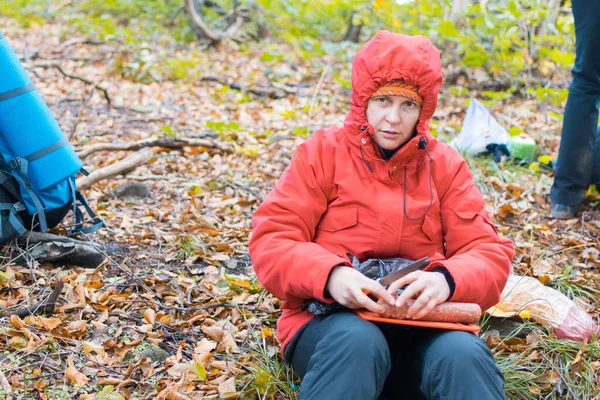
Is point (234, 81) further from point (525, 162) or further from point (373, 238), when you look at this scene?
point (373, 238)

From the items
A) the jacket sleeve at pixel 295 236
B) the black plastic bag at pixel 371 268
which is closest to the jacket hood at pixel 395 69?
the jacket sleeve at pixel 295 236

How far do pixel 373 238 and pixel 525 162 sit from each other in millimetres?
3132

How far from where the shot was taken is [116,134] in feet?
18.1

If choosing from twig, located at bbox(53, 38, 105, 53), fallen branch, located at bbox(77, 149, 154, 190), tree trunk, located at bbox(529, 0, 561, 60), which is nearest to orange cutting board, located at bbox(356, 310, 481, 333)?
fallen branch, located at bbox(77, 149, 154, 190)

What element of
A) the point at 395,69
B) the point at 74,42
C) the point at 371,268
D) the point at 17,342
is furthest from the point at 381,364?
the point at 74,42

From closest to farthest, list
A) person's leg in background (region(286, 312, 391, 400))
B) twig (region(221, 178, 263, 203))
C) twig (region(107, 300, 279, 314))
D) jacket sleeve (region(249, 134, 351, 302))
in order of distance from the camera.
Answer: person's leg in background (region(286, 312, 391, 400))
jacket sleeve (region(249, 134, 351, 302))
twig (region(107, 300, 279, 314))
twig (region(221, 178, 263, 203))

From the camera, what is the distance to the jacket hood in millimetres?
2053

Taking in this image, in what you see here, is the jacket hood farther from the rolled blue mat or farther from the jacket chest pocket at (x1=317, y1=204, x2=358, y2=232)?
the rolled blue mat

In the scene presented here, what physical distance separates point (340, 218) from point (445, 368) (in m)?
0.66

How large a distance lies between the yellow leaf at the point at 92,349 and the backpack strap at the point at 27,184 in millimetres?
866

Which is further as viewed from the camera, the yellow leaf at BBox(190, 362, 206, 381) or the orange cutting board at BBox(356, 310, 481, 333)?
the yellow leaf at BBox(190, 362, 206, 381)

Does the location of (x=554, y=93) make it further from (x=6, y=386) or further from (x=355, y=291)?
(x=6, y=386)

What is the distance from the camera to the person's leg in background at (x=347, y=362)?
1647 millimetres

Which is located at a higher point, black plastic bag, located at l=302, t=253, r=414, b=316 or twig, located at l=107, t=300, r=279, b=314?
black plastic bag, located at l=302, t=253, r=414, b=316
